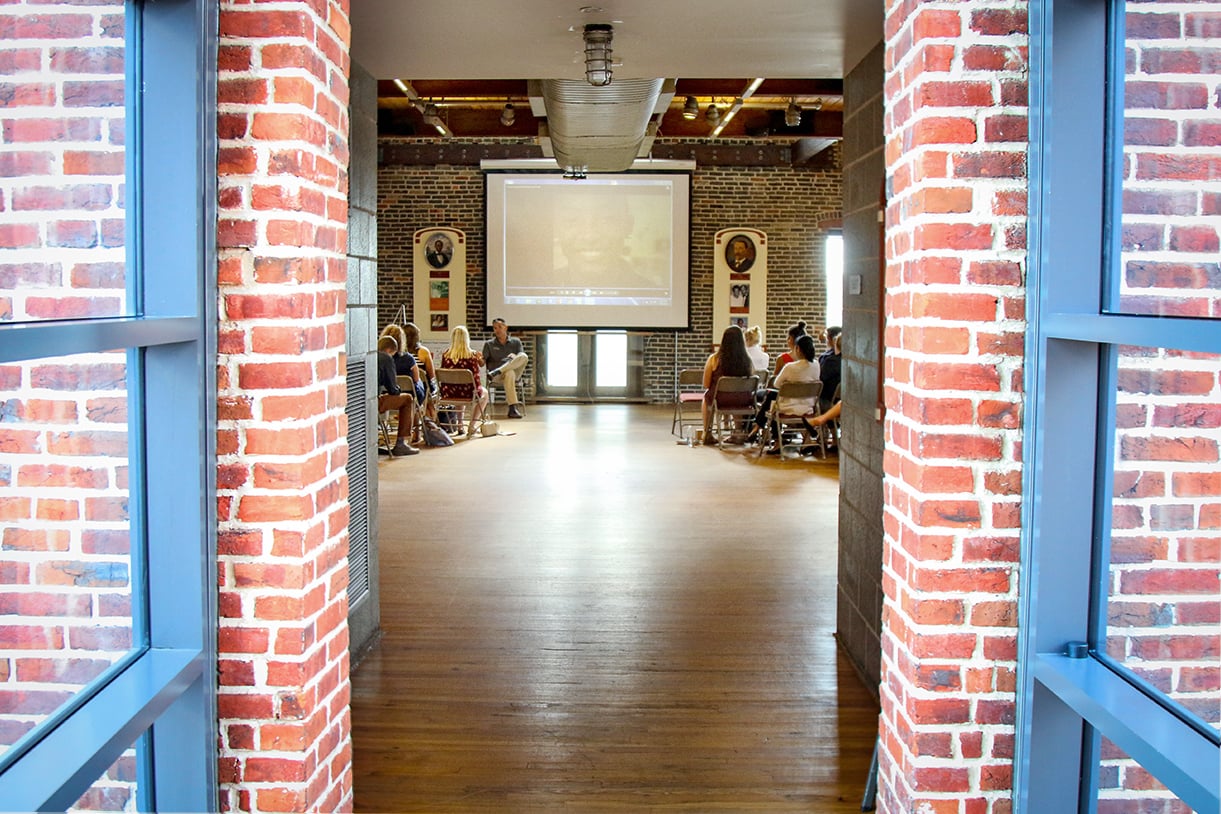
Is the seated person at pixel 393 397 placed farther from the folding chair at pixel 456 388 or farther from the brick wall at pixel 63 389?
the brick wall at pixel 63 389

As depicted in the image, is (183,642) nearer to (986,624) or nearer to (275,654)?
(275,654)

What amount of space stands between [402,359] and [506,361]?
3.66 meters

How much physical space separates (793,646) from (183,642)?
320 centimetres

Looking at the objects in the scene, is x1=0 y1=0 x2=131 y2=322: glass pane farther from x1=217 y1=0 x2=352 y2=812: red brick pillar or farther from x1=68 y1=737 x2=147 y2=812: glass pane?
x1=68 y1=737 x2=147 y2=812: glass pane

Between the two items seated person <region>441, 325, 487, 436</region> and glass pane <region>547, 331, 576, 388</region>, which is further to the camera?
glass pane <region>547, 331, 576, 388</region>

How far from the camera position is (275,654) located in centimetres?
251

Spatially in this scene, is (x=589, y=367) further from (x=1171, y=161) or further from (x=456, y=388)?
(x=1171, y=161)

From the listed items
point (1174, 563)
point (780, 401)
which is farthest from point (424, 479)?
point (1174, 563)

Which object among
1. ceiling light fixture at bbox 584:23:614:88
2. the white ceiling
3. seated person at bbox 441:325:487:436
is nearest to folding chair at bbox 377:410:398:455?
seated person at bbox 441:325:487:436

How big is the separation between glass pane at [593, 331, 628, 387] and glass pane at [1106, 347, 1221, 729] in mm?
13618

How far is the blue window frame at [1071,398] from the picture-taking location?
7.50 ft

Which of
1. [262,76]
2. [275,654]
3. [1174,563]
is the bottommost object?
[275,654]

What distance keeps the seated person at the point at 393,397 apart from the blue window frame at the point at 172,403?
7.79 metres

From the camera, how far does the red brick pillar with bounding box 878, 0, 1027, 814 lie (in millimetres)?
2434
